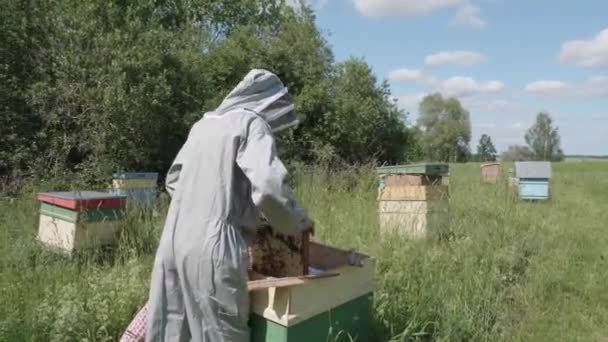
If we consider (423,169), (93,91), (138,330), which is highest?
(93,91)

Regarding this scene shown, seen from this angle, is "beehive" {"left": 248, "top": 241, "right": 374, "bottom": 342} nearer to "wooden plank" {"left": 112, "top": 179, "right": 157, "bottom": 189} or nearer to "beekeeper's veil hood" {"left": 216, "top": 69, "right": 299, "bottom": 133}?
"beekeeper's veil hood" {"left": 216, "top": 69, "right": 299, "bottom": 133}

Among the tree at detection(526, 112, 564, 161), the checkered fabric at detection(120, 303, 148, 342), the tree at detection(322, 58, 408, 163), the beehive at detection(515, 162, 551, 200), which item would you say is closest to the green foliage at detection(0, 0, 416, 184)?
the tree at detection(322, 58, 408, 163)

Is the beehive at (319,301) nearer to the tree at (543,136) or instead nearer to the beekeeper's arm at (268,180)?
the beekeeper's arm at (268,180)

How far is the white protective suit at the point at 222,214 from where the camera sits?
1.97 meters

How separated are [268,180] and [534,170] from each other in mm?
11049

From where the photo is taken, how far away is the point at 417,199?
542 centimetres

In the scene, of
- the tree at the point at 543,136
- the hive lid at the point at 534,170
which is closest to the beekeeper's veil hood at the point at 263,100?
the hive lid at the point at 534,170

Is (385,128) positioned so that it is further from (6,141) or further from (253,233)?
(253,233)

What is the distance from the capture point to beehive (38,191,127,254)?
13.8ft

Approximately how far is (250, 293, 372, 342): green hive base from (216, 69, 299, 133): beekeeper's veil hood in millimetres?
846

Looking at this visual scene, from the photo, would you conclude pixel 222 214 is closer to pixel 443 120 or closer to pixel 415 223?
pixel 415 223

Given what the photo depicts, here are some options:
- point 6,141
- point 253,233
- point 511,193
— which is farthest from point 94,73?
point 253,233

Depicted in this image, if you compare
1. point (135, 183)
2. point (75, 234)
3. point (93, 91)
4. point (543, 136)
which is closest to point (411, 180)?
point (75, 234)

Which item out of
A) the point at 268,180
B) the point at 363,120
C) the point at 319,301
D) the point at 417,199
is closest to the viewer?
the point at 268,180
